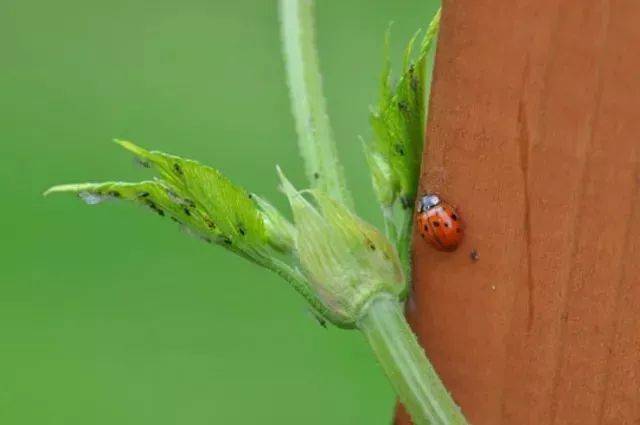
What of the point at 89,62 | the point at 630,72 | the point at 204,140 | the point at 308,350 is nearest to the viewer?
the point at 630,72

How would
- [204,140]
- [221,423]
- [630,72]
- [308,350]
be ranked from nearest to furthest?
[630,72], [221,423], [308,350], [204,140]

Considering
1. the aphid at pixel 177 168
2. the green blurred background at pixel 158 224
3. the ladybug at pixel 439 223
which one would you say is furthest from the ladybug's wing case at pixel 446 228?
the green blurred background at pixel 158 224

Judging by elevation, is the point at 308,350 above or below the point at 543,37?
below

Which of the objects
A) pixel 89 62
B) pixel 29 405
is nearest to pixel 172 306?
pixel 29 405

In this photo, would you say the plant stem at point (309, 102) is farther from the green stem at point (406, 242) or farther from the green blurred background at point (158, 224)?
the green blurred background at point (158, 224)

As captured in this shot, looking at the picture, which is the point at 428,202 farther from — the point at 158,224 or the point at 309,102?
the point at 158,224

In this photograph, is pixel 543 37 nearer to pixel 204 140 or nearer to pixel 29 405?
pixel 29 405

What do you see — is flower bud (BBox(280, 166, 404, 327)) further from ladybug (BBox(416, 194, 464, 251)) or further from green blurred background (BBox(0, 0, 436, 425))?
green blurred background (BBox(0, 0, 436, 425))
